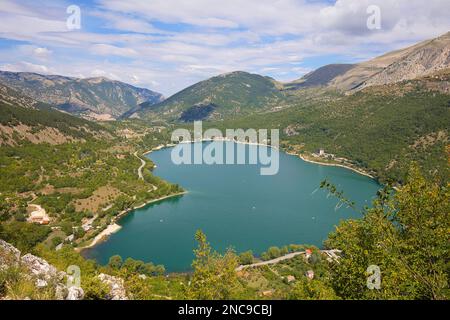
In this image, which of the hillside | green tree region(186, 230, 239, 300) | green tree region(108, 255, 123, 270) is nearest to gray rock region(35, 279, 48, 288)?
green tree region(186, 230, 239, 300)

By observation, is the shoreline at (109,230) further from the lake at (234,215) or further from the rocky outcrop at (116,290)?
the rocky outcrop at (116,290)

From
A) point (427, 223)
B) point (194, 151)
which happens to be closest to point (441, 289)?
point (427, 223)

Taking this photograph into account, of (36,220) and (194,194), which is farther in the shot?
(194,194)

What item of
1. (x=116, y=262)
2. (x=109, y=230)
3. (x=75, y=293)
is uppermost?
(x=75, y=293)

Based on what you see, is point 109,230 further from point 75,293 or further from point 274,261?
point 75,293

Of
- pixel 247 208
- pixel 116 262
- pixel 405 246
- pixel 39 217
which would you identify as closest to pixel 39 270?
pixel 405 246

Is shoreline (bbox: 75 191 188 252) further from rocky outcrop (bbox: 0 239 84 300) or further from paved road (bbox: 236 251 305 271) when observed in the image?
rocky outcrop (bbox: 0 239 84 300)
